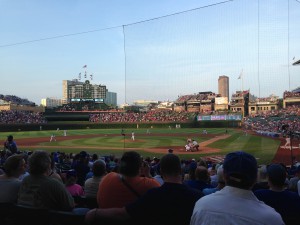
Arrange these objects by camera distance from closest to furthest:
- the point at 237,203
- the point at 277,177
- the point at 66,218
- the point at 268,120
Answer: the point at 237,203
the point at 66,218
the point at 277,177
the point at 268,120

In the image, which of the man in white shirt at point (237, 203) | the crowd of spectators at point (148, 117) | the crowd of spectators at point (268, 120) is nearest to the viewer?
the man in white shirt at point (237, 203)

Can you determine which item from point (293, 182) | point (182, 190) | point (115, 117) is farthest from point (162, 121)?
point (182, 190)

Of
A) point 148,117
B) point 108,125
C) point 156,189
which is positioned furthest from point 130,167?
point 148,117

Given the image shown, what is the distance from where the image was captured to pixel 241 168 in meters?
2.16

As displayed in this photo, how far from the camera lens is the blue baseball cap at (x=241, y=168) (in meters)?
2.15

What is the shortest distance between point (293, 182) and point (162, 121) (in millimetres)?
55577

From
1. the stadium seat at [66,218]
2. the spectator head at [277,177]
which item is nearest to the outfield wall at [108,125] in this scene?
the spectator head at [277,177]

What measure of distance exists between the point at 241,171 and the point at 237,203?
218 millimetres

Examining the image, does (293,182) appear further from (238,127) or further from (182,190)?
(238,127)

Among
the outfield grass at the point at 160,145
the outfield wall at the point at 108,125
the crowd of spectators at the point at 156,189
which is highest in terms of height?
the crowd of spectators at the point at 156,189

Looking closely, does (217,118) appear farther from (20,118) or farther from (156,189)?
(156,189)

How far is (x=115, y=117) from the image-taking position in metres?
69.1

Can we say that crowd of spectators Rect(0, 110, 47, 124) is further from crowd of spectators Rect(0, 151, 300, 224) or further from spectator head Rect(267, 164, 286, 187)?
spectator head Rect(267, 164, 286, 187)

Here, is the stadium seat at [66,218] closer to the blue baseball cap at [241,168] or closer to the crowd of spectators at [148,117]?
the blue baseball cap at [241,168]
